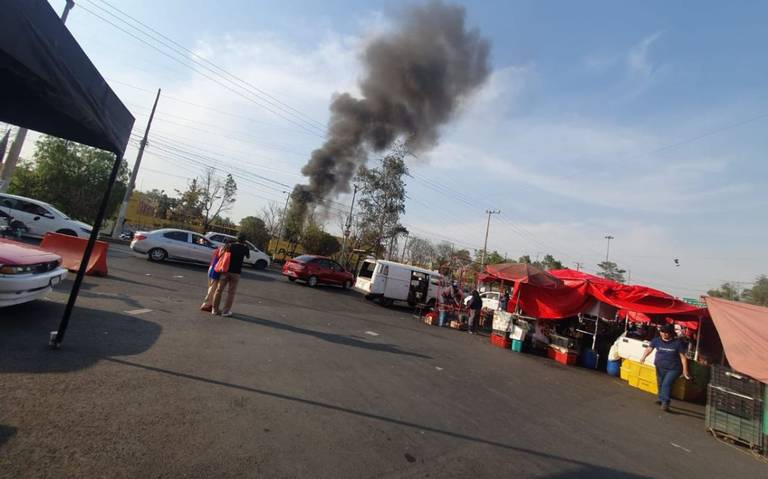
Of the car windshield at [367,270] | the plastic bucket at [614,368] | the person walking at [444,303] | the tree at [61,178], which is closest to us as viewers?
the plastic bucket at [614,368]

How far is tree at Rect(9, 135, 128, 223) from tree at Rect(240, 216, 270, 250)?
10112 mm

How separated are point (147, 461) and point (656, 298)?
36.7ft

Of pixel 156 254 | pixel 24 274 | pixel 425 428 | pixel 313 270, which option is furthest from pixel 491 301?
pixel 24 274

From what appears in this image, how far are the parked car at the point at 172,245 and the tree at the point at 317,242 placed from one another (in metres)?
18.0

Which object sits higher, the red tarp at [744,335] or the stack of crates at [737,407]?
the red tarp at [744,335]

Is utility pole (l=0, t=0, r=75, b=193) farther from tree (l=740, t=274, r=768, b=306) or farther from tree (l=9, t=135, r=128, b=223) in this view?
tree (l=740, t=274, r=768, b=306)

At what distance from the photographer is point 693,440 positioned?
5.73 metres

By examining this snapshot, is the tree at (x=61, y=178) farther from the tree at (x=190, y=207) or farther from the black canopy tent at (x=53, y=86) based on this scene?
the black canopy tent at (x=53, y=86)

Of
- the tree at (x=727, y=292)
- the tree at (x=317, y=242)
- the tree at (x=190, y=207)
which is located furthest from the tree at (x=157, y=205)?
the tree at (x=727, y=292)

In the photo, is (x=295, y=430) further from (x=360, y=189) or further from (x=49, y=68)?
(x=360, y=189)

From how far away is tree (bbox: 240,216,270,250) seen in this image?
33.5 metres

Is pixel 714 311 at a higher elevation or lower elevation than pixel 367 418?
higher

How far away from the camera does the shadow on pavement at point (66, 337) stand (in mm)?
3930

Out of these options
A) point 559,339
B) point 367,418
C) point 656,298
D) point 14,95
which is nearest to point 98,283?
point 14,95
